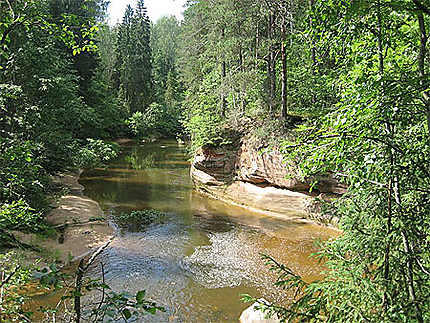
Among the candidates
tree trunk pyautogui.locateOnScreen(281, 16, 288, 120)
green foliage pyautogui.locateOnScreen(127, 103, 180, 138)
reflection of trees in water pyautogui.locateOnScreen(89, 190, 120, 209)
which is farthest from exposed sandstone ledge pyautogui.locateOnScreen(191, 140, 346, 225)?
green foliage pyautogui.locateOnScreen(127, 103, 180, 138)

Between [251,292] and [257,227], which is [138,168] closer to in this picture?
[257,227]

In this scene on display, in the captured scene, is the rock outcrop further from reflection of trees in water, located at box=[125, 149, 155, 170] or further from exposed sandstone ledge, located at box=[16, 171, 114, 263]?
reflection of trees in water, located at box=[125, 149, 155, 170]

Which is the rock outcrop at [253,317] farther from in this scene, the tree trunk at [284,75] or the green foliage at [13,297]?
the tree trunk at [284,75]

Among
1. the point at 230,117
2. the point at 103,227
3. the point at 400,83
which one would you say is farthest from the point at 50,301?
the point at 230,117

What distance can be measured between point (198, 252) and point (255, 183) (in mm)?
5206

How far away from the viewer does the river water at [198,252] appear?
7.27m

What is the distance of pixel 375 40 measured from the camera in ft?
10.2

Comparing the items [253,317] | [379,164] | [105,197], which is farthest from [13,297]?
[105,197]

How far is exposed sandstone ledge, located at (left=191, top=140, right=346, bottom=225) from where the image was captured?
39.8ft

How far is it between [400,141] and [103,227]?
10379mm

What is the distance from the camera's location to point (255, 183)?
1408cm

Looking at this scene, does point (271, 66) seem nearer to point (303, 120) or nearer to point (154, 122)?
point (303, 120)

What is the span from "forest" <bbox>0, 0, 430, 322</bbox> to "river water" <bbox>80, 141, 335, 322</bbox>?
0.72 metres

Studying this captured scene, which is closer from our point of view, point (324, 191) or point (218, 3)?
point (324, 191)
